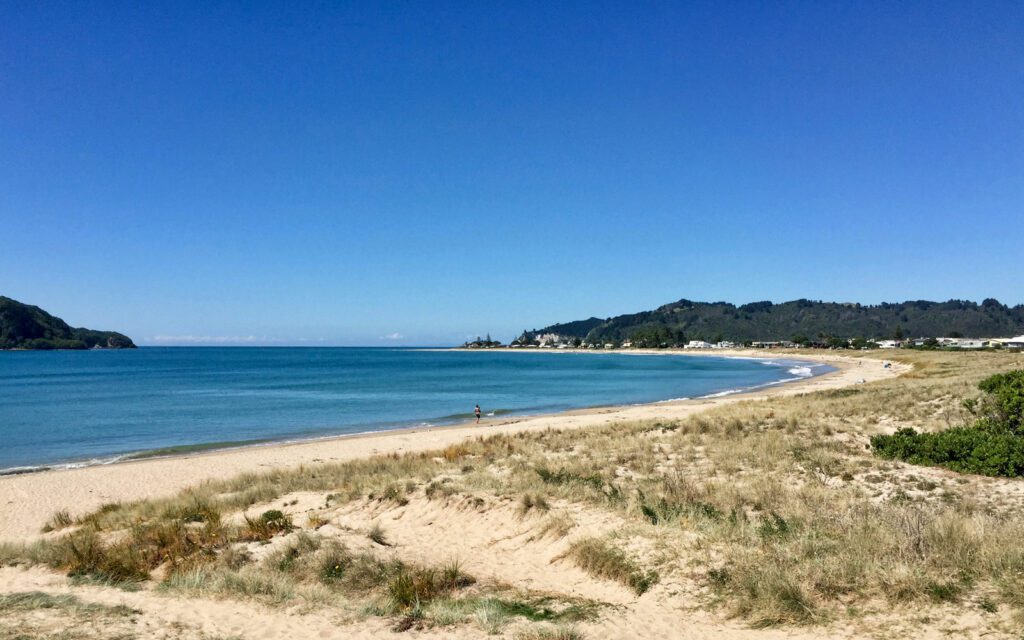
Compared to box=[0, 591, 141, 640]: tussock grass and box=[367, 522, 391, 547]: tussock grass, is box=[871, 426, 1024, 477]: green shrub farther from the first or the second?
box=[0, 591, 141, 640]: tussock grass

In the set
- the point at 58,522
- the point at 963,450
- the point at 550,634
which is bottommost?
the point at 58,522

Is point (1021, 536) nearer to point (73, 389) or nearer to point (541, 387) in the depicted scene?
point (541, 387)

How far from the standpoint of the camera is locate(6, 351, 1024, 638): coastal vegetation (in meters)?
6.86

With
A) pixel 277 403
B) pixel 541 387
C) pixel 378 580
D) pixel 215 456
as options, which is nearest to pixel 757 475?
pixel 378 580

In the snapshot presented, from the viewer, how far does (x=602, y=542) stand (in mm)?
9086

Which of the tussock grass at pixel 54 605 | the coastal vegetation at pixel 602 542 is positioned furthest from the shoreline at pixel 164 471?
the tussock grass at pixel 54 605

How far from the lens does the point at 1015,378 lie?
15.9 meters

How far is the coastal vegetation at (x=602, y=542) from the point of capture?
6859 millimetres

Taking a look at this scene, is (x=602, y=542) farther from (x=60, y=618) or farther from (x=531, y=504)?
(x=60, y=618)

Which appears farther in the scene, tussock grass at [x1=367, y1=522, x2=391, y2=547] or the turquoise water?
the turquoise water

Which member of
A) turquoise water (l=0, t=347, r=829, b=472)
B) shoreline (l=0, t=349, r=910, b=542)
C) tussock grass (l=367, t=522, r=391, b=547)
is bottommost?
turquoise water (l=0, t=347, r=829, b=472)

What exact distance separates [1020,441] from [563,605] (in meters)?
12.1

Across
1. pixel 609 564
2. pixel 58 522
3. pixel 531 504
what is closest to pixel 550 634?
pixel 609 564

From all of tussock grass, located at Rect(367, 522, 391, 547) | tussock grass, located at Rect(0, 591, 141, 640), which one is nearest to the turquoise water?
tussock grass, located at Rect(367, 522, 391, 547)
